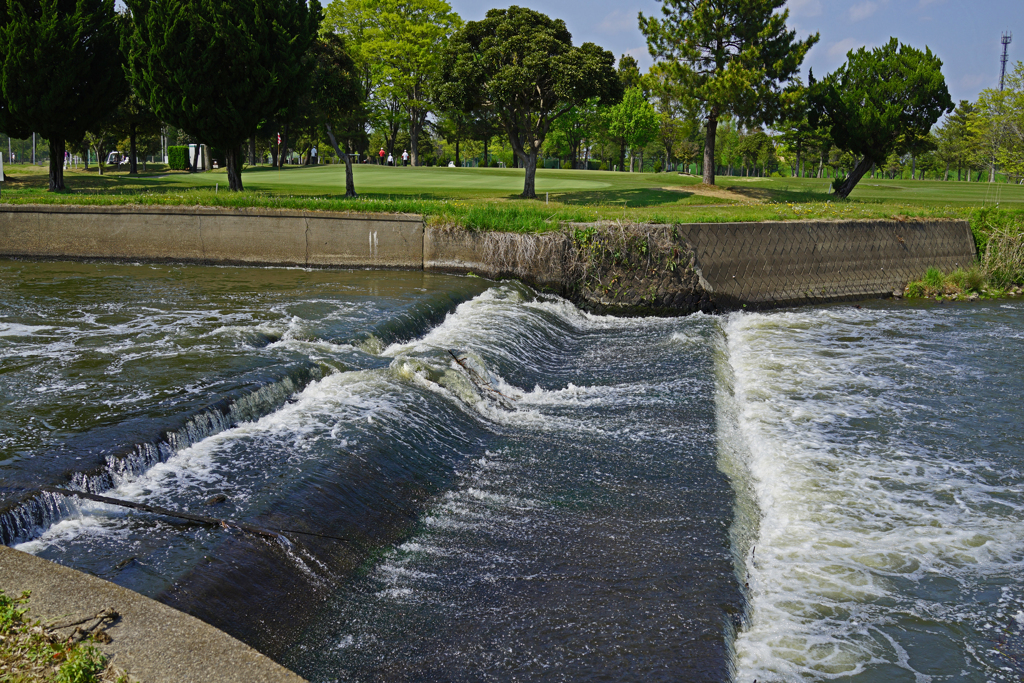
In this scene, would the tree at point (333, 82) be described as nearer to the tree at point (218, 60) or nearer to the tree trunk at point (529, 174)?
the tree at point (218, 60)

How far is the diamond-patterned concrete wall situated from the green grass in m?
0.76

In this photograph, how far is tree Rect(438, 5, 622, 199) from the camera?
21734 mm

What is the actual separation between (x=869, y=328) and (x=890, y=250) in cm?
483

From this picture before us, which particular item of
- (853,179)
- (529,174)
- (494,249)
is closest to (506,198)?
(529,174)

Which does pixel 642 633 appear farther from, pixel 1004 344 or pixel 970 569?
pixel 1004 344

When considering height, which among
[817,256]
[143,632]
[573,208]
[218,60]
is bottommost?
[143,632]

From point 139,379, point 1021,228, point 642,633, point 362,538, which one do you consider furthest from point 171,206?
point 1021,228

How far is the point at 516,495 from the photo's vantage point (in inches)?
229

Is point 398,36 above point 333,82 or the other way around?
above

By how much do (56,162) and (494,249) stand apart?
1637cm

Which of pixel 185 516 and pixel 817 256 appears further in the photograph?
pixel 817 256

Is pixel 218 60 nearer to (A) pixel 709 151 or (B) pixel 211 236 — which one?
(B) pixel 211 236

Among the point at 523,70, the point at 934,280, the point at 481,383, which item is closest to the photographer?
the point at 481,383

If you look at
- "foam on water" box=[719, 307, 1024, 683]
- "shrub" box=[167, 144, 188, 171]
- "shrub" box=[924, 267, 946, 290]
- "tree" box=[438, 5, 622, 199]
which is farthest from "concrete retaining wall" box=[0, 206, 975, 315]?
"shrub" box=[167, 144, 188, 171]
